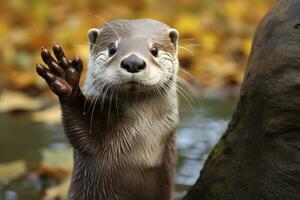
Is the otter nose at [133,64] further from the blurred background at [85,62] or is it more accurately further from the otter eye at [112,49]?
the blurred background at [85,62]

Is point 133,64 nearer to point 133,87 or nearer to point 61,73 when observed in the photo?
point 133,87

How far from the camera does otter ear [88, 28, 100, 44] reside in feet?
9.72

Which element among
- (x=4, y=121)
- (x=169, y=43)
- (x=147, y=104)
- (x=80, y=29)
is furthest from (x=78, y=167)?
(x=80, y=29)

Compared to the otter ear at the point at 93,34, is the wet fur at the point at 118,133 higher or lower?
lower

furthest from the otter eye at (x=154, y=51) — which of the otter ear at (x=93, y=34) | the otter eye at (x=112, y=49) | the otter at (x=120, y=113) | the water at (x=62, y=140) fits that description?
the water at (x=62, y=140)

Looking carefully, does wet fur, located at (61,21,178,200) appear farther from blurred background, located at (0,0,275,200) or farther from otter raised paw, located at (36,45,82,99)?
blurred background, located at (0,0,275,200)

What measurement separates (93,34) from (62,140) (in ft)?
5.58

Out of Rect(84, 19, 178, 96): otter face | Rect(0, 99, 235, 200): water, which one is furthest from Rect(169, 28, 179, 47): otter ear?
Rect(0, 99, 235, 200): water

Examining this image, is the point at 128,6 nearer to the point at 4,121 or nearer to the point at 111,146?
the point at 4,121

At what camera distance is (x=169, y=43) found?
2967 mm

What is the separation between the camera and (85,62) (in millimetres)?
6477

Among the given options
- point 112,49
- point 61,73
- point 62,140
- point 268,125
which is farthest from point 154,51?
point 62,140

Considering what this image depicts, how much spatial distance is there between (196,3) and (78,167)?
598 cm

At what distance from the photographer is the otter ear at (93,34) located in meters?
2.96
